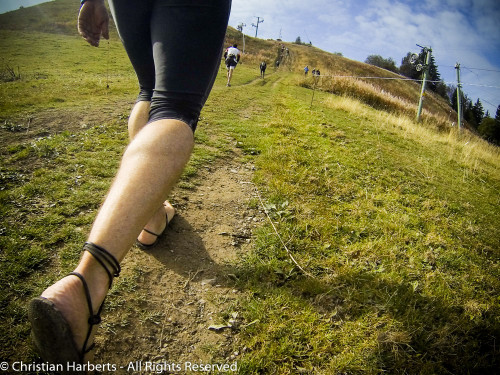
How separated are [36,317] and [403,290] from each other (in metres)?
1.76

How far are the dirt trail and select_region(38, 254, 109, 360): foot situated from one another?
36 centimetres

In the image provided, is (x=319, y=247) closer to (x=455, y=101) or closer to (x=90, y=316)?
(x=90, y=316)

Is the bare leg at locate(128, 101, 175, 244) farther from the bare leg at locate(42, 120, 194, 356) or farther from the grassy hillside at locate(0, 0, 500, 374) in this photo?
the bare leg at locate(42, 120, 194, 356)

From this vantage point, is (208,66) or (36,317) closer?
(36,317)

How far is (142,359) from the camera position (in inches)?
41.4

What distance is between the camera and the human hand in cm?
140

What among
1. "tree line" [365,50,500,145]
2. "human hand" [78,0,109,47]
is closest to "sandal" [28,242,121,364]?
"human hand" [78,0,109,47]

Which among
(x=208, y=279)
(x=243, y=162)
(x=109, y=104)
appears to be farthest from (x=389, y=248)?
(x=109, y=104)

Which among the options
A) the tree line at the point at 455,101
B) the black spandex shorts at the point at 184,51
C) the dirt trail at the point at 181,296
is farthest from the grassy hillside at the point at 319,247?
the tree line at the point at 455,101

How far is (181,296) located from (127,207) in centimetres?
73

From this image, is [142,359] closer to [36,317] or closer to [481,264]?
[36,317]

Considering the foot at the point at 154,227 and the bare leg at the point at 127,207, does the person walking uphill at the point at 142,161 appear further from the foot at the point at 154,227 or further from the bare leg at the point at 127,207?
the foot at the point at 154,227

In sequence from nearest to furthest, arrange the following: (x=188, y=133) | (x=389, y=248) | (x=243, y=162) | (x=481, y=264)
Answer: (x=188, y=133) < (x=389, y=248) < (x=481, y=264) < (x=243, y=162)

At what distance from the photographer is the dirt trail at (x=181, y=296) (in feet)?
3.57
